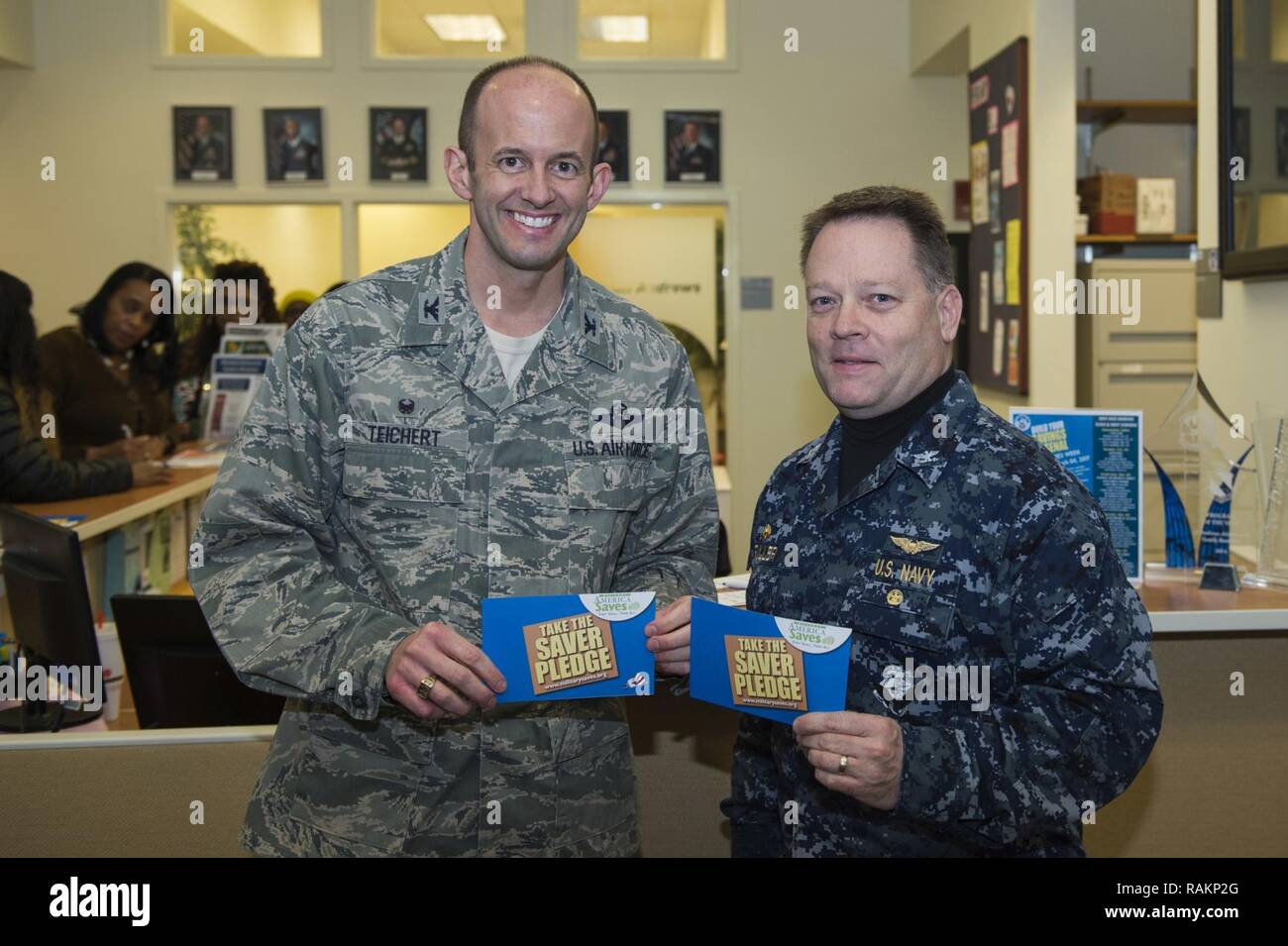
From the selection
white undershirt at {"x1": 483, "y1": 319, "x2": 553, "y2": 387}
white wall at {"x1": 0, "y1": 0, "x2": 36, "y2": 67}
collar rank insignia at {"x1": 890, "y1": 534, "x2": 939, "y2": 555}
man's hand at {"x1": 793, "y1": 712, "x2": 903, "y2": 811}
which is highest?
white wall at {"x1": 0, "y1": 0, "x2": 36, "y2": 67}

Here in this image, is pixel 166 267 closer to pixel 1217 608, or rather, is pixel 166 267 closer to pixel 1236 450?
pixel 1236 450

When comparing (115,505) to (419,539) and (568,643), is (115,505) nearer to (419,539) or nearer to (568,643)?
(419,539)

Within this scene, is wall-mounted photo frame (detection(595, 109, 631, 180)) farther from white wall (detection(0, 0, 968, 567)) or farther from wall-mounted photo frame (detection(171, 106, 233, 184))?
wall-mounted photo frame (detection(171, 106, 233, 184))

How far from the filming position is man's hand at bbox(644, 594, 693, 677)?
5.65 ft

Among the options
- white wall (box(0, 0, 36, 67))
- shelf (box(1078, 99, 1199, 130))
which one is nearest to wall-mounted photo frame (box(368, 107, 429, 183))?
white wall (box(0, 0, 36, 67))

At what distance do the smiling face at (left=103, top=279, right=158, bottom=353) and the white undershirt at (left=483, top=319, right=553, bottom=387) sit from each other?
3540 millimetres

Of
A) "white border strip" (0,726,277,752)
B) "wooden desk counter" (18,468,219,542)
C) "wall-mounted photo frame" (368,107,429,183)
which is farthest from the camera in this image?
"wall-mounted photo frame" (368,107,429,183)

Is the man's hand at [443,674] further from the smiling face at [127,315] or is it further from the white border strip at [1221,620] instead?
the smiling face at [127,315]

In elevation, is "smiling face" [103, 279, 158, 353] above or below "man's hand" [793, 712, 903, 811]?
above

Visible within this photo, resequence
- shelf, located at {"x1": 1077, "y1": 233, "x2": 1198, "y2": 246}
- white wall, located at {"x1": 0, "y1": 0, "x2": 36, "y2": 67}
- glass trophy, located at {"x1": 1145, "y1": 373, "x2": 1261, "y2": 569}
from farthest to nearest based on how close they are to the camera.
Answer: white wall, located at {"x1": 0, "y1": 0, "x2": 36, "y2": 67}, shelf, located at {"x1": 1077, "y1": 233, "x2": 1198, "y2": 246}, glass trophy, located at {"x1": 1145, "y1": 373, "x2": 1261, "y2": 569}

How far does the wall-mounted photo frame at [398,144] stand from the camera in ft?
24.2

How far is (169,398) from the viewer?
5.77 metres

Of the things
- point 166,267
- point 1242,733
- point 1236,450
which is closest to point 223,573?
point 1242,733
